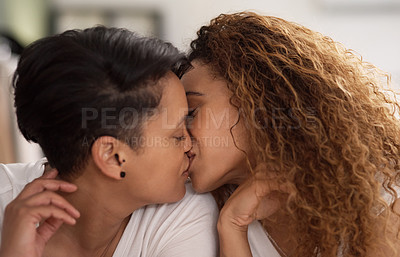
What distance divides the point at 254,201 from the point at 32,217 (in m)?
0.57

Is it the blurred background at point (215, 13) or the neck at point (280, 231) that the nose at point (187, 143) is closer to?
the neck at point (280, 231)

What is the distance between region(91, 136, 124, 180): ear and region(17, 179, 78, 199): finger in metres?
0.09

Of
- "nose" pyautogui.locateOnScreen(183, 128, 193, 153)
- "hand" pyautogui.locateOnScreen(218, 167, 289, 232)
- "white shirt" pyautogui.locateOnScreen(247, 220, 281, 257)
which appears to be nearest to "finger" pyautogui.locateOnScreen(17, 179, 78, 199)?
"nose" pyautogui.locateOnScreen(183, 128, 193, 153)

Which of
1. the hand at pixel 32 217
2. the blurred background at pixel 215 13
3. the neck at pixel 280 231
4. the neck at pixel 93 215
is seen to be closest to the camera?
the hand at pixel 32 217

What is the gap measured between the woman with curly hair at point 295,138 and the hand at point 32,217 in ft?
1.34

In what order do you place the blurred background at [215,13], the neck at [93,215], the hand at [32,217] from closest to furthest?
the hand at [32,217]
the neck at [93,215]
the blurred background at [215,13]

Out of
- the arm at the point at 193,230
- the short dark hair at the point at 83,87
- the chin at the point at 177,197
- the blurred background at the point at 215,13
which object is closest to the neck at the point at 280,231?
the arm at the point at 193,230

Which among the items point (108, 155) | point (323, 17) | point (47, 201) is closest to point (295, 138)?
point (108, 155)

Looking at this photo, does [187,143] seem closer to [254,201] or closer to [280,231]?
[254,201]

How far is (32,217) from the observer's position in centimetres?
105

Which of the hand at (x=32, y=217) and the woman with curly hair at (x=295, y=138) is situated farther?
the woman with curly hair at (x=295, y=138)

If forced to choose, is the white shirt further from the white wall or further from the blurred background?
the white wall

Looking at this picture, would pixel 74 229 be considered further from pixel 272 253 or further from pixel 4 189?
pixel 272 253

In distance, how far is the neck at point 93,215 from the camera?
47.2 inches
